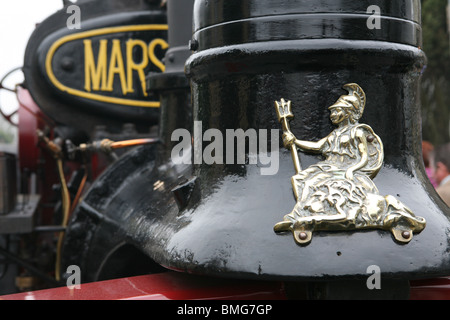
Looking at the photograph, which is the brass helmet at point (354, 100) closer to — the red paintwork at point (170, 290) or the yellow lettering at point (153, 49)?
the red paintwork at point (170, 290)

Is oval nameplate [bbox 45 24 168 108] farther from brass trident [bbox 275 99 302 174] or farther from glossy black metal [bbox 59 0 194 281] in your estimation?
brass trident [bbox 275 99 302 174]

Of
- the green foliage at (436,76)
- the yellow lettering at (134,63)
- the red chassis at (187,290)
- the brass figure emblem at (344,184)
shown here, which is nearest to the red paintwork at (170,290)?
the red chassis at (187,290)

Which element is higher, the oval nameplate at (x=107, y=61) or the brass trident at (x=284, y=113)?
the oval nameplate at (x=107, y=61)

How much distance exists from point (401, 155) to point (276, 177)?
0.31 metres

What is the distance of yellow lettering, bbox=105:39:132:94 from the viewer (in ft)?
9.46

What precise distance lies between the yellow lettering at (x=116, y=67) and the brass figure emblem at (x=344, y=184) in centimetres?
167

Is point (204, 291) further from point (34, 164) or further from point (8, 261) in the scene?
point (34, 164)

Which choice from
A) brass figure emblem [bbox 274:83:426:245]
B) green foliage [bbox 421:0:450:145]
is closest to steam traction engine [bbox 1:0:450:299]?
brass figure emblem [bbox 274:83:426:245]

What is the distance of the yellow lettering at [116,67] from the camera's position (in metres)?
2.88

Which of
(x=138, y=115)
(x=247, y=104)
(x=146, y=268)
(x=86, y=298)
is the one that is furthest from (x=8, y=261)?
(x=247, y=104)

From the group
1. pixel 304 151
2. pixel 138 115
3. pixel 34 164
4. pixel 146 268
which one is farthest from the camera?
pixel 34 164

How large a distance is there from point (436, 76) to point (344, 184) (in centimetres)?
2086

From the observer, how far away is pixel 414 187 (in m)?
1.38

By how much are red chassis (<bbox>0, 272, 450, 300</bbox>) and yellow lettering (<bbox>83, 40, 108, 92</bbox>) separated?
5.04 feet
